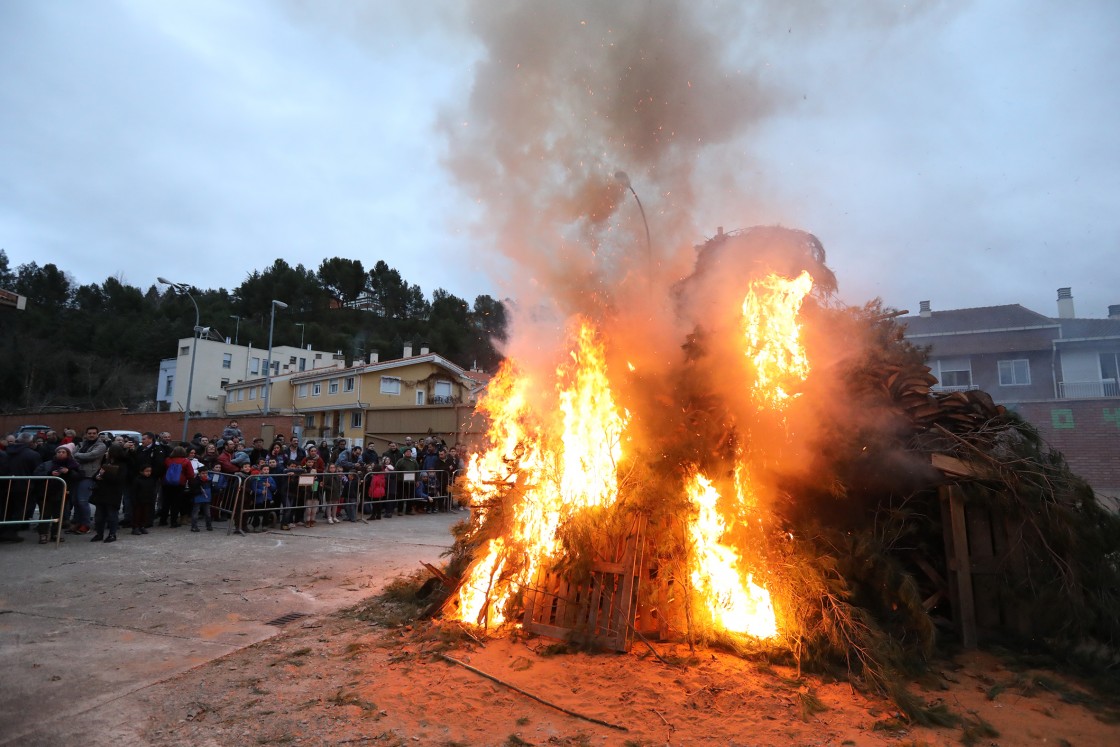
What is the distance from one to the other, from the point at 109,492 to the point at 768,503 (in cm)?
1021

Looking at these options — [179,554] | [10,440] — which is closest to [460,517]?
[179,554]

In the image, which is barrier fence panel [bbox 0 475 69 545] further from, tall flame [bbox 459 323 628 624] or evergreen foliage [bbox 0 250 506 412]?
evergreen foliage [bbox 0 250 506 412]

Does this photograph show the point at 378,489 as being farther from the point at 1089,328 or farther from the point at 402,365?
the point at 1089,328

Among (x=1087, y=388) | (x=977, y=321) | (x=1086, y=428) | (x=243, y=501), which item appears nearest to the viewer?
(x=243, y=501)

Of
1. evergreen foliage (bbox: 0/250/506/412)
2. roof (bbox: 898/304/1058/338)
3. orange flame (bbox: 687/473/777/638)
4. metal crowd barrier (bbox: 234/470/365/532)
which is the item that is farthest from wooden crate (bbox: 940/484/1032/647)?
evergreen foliage (bbox: 0/250/506/412)

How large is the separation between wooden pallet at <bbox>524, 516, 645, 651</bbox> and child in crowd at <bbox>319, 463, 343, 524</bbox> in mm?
9160

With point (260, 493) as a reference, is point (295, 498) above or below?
below

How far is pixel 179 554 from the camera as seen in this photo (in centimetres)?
912

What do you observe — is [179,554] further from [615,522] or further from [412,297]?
[412,297]

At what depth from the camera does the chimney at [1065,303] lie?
27828 mm

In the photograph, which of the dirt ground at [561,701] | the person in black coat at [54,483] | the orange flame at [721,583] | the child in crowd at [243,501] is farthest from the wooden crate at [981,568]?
the person in black coat at [54,483]

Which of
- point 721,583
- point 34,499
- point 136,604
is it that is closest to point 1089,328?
point 721,583

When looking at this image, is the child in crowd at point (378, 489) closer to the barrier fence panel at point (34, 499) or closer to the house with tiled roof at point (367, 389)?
the barrier fence panel at point (34, 499)

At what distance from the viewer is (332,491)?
14.1m
